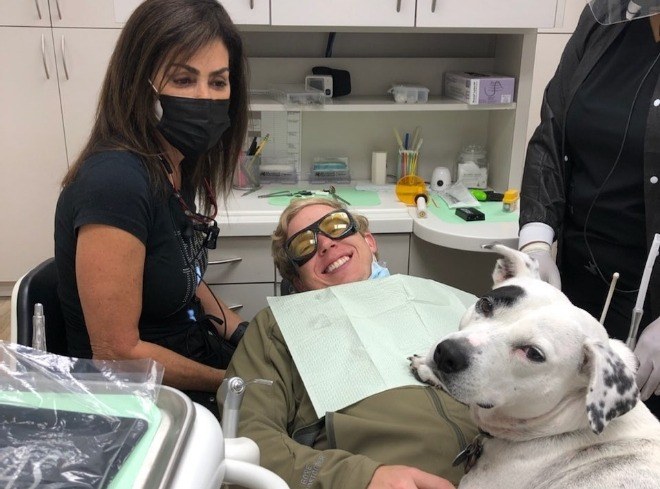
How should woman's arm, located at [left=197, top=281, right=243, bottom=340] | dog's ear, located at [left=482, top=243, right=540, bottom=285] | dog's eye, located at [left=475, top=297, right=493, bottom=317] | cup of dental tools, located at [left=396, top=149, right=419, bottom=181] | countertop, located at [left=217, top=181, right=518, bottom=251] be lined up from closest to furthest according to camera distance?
dog's eye, located at [left=475, top=297, right=493, bottom=317] → dog's ear, located at [left=482, top=243, right=540, bottom=285] → woman's arm, located at [left=197, top=281, right=243, bottom=340] → countertop, located at [left=217, top=181, right=518, bottom=251] → cup of dental tools, located at [left=396, top=149, right=419, bottom=181]

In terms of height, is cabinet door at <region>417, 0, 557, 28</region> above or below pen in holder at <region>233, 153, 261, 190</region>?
above

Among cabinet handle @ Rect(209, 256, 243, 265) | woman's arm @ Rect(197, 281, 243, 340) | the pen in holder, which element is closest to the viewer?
woman's arm @ Rect(197, 281, 243, 340)

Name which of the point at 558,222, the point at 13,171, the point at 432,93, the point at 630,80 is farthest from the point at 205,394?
the point at 432,93

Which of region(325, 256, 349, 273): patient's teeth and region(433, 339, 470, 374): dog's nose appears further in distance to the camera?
region(325, 256, 349, 273): patient's teeth

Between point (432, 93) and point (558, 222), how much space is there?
4.70 ft

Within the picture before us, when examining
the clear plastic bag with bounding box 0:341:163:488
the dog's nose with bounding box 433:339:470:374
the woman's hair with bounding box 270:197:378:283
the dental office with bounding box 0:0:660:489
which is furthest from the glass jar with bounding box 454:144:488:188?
the clear plastic bag with bounding box 0:341:163:488

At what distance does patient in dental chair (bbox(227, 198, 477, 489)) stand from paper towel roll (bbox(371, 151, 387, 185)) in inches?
53.2

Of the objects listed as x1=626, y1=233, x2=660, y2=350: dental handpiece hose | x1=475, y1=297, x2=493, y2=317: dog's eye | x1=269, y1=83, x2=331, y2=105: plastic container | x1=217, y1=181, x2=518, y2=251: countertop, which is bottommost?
x1=217, y1=181, x2=518, y2=251: countertop

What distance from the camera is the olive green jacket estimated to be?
115 cm

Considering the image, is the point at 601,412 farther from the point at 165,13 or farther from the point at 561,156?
the point at 165,13

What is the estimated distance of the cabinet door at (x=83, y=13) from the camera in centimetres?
247

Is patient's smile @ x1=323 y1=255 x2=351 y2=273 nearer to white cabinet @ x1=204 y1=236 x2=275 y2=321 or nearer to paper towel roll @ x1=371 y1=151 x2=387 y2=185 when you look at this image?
white cabinet @ x1=204 y1=236 x2=275 y2=321

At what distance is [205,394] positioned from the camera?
1.53 meters

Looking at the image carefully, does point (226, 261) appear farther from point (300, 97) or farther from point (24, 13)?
point (24, 13)
